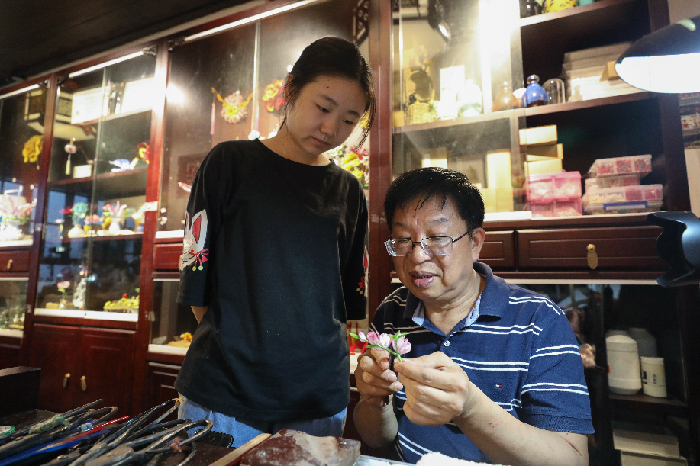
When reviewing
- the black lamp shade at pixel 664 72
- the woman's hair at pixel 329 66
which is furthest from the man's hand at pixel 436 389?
the black lamp shade at pixel 664 72

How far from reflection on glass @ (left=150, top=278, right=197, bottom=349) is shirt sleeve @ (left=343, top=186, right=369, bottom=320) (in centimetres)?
165

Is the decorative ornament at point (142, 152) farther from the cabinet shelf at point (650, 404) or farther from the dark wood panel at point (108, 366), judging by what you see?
the cabinet shelf at point (650, 404)

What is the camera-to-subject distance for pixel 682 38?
104 centimetres

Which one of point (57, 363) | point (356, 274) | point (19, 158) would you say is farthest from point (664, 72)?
point (19, 158)

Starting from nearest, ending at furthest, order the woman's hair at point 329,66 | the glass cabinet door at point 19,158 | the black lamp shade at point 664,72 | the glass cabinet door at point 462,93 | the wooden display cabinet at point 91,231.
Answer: the woman's hair at point 329,66 → the black lamp shade at point 664,72 → the glass cabinet door at point 462,93 → the wooden display cabinet at point 91,231 → the glass cabinet door at point 19,158

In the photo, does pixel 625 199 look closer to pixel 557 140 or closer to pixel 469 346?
pixel 557 140

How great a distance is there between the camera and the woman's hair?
1.21 metres

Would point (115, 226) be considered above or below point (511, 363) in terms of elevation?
above

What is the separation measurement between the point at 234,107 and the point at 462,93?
1709 millimetres

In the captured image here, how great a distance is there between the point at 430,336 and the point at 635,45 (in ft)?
3.53

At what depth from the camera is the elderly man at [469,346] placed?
83 cm

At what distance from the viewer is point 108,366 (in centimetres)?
270

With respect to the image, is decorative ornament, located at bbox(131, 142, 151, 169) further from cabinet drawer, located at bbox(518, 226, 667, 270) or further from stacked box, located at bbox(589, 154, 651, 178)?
stacked box, located at bbox(589, 154, 651, 178)

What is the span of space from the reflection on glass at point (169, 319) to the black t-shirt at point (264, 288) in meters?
1.61
